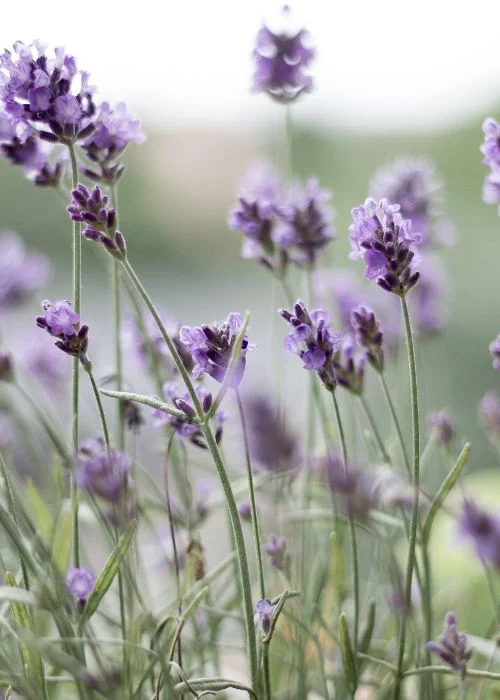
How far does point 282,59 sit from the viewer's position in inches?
34.8

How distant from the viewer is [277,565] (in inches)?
28.5

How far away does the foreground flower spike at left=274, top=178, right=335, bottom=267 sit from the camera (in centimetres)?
87

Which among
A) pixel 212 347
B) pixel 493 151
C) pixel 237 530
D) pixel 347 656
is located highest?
pixel 493 151

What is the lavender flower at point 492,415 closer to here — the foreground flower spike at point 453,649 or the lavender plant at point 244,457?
the lavender plant at point 244,457

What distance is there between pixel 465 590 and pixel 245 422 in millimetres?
720

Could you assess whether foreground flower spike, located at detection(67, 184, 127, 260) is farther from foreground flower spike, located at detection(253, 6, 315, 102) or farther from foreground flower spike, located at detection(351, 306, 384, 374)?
foreground flower spike, located at detection(253, 6, 315, 102)

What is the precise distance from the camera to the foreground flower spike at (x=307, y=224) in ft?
2.85

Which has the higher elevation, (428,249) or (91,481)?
(428,249)

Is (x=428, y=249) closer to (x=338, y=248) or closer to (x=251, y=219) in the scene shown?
(x=251, y=219)

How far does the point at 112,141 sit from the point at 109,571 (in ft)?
1.05

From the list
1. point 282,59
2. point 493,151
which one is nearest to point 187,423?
point 493,151

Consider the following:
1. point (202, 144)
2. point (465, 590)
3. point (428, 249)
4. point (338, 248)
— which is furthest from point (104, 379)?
point (202, 144)

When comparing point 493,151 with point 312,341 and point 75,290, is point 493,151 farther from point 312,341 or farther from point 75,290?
point 75,290

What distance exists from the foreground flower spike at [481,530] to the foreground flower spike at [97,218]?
0.29m
